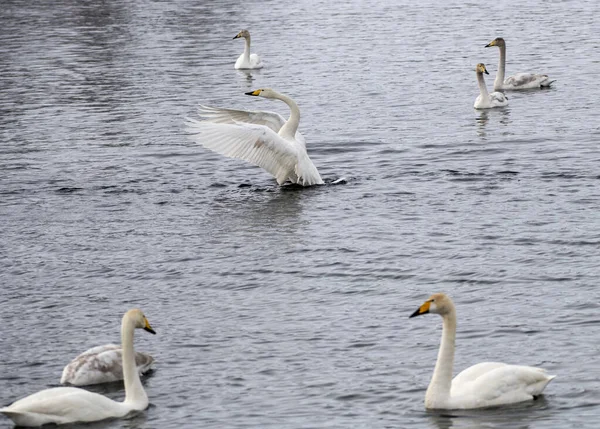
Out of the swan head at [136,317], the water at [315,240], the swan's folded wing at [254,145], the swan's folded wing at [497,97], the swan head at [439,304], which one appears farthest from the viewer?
the swan's folded wing at [497,97]

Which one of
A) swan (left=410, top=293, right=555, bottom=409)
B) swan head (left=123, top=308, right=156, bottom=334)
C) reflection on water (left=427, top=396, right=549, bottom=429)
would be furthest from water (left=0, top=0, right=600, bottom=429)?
swan head (left=123, top=308, right=156, bottom=334)

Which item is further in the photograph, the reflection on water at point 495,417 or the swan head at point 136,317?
the swan head at point 136,317

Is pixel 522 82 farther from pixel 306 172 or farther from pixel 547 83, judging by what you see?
pixel 306 172

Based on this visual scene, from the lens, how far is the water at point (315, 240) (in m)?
13.1

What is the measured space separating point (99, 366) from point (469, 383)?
12.1ft

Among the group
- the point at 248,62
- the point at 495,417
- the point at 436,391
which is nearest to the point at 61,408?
the point at 436,391

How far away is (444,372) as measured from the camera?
12.1 m

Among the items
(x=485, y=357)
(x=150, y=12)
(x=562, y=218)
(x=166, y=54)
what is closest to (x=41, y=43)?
(x=166, y=54)

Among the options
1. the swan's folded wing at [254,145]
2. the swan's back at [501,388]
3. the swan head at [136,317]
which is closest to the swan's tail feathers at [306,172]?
the swan's folded wing at [254,145]

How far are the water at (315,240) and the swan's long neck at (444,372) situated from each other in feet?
0.48

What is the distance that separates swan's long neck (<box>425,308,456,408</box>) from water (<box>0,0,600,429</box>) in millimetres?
146

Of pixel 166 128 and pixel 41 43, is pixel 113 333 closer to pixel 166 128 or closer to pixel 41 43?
pixel 166 128

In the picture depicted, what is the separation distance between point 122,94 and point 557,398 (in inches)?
905

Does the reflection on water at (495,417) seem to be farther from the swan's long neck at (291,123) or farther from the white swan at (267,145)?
the swan's long neck at (291,123)
